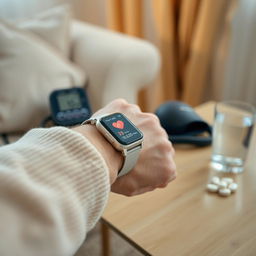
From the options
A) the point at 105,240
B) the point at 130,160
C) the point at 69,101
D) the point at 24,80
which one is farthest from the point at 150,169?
the point at 24,80

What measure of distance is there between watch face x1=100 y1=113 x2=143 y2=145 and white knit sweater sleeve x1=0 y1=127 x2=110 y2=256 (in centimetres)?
10

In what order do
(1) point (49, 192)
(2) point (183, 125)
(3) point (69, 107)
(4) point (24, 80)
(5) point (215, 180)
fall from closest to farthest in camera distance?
(1) point (49, 192)
(5) point (215, 180)
(2) point (183, 125)
(3) point (69, 107)
(4) point (24, 80)

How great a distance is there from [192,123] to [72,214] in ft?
1.93

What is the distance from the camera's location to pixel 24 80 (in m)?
1.23

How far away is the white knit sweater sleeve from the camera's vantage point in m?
0.44

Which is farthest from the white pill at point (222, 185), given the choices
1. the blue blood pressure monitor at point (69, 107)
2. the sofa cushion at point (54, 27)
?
the sofa cushion at point (54, 27)

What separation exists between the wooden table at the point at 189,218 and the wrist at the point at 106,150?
0.16 m

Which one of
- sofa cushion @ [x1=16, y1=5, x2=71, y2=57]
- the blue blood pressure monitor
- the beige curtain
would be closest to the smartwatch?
the blue blood pressure monitor

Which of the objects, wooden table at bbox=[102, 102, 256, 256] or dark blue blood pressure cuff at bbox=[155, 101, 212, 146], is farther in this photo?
dark blue blood pressure cuff at bbox=[155, 101, 212, 146]

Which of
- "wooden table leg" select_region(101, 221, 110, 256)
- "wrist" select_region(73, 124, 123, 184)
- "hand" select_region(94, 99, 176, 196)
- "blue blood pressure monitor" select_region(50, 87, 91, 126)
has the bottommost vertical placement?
"wooden table leg" select_region(101, 221, 110, 256)

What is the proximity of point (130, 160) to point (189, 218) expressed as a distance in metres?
0.20

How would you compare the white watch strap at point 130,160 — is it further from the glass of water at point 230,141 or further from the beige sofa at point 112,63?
the beige sofa at point 112,63

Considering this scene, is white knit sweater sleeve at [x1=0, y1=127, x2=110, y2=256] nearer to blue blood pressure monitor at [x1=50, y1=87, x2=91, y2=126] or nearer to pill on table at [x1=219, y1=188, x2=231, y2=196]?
pill on table at [x1=219, y1=188, x2=231, y2=196]

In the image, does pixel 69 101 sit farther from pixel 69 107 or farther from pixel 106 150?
pixel 106 150
